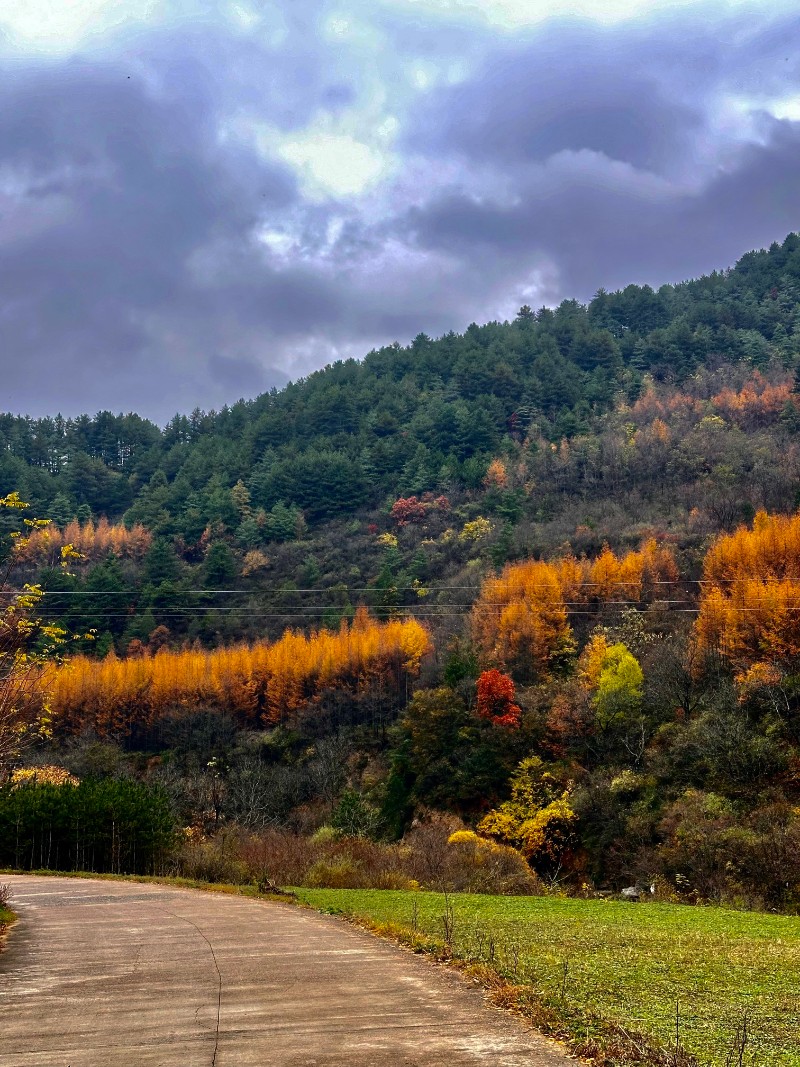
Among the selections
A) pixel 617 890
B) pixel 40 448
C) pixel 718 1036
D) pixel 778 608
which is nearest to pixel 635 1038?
pixel 718 1036

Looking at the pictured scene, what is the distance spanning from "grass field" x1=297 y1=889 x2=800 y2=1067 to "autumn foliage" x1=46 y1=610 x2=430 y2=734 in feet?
192

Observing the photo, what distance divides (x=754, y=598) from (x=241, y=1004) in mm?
51057

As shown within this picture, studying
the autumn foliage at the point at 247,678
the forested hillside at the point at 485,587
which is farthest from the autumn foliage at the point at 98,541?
the autumn foliage at the point at 247,678

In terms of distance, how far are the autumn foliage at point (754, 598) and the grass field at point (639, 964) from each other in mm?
35627

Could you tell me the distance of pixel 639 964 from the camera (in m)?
11.0

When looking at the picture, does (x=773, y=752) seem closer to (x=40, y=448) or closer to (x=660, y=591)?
(x=660, y=591)

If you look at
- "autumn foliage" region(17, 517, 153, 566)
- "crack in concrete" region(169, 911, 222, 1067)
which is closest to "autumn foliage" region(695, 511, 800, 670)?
"crack in concrete" region(169, 911, 222, 1067)

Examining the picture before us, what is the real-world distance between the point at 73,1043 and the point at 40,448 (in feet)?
482

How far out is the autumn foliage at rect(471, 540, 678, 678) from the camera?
65688 mm

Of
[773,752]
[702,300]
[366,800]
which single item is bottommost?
[366,800]

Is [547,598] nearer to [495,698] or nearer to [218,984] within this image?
[495,698]

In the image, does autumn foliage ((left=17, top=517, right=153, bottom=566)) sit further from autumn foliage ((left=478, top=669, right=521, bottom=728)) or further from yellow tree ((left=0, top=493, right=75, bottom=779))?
yellow tree ((left=0, top=493, right=75, bottom=779))

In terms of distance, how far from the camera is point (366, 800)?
187 ft

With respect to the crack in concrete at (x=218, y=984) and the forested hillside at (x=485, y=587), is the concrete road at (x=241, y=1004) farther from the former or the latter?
the forested hillside at (x=485, y=587)
